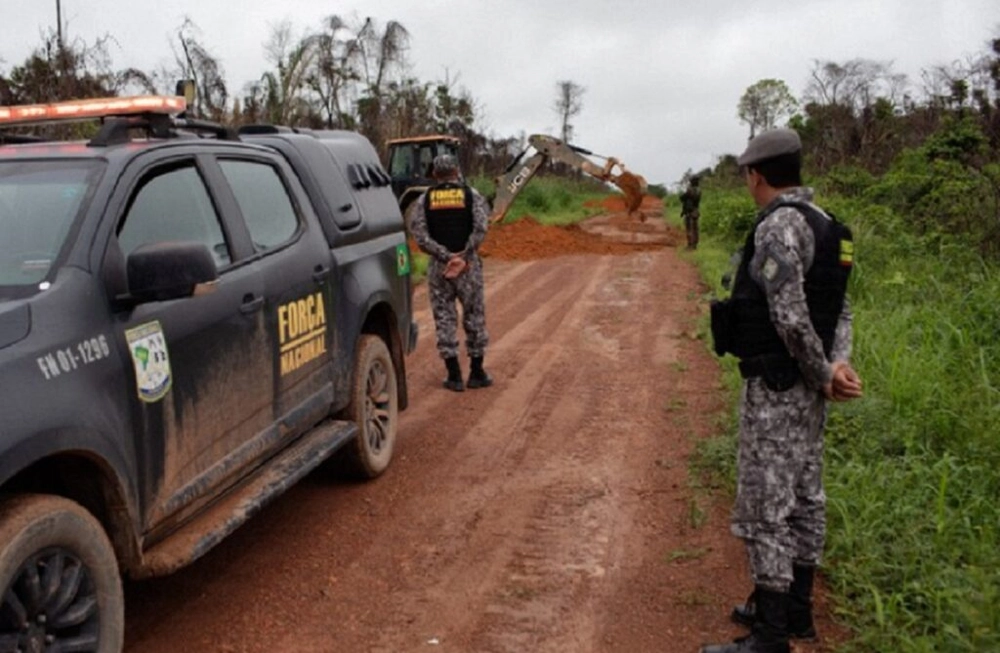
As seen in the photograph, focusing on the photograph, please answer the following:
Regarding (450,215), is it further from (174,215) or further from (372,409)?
(174,215)

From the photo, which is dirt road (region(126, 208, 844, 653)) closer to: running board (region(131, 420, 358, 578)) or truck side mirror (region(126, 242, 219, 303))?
running board (region(131, 420, 358, 578))

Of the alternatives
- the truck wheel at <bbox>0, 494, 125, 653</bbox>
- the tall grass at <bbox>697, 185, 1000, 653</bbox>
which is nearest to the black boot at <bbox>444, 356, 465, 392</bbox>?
the tall grass at <bbox>697, 185, 1000, 653</bbox>

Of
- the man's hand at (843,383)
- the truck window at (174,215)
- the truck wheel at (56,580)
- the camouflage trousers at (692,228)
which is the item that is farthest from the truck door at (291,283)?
the camouflage trousers at (692,228)

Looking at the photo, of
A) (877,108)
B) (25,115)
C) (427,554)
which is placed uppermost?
(877,108)

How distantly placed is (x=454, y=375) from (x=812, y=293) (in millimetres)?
4618

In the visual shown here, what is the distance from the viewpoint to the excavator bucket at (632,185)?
818 inches

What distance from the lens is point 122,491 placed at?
9.92 ft

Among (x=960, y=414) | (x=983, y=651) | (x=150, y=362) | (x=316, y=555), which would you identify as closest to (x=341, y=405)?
(x=316, y=555)

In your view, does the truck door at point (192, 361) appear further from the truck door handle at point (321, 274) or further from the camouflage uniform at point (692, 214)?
the camouflage uniform at point (692, 214)

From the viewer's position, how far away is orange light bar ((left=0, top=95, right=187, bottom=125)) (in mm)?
3898

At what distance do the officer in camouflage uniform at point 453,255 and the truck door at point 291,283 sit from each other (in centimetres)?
270

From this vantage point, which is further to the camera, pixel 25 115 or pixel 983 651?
pixel 25 115

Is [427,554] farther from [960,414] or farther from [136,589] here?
[960,414]

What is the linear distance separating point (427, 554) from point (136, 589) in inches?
50.4
